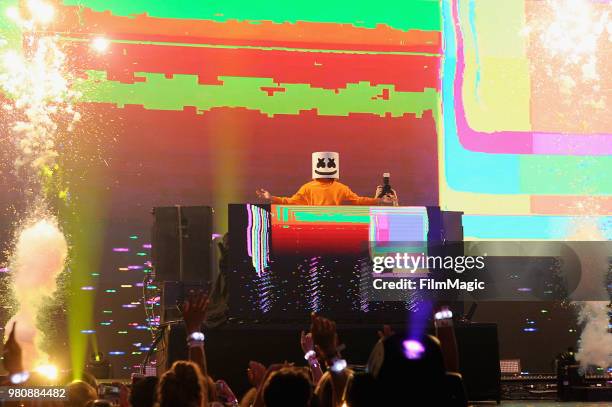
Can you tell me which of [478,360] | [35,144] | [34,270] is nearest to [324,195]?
[478,360]

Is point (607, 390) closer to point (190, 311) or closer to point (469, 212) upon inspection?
point (469, 212)

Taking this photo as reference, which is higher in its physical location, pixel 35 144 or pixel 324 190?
pixel 35 144

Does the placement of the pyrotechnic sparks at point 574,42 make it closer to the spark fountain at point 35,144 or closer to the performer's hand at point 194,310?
the spark fountain at point 35,144

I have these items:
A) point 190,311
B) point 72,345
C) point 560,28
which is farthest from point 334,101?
point 190,311

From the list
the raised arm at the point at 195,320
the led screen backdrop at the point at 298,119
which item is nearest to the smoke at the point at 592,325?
the led screen backdrop at the point at 298,119

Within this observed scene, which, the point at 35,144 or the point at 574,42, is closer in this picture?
the point at 35,144

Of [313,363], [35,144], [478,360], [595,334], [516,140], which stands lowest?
[595,334]

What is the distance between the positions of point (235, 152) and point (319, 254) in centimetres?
449

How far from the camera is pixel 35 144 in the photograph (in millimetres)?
10336

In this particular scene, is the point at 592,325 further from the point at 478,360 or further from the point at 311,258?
the point at 311,258

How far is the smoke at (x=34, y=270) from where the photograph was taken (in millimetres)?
10062

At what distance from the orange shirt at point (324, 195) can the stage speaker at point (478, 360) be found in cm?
123

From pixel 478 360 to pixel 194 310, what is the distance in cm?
338

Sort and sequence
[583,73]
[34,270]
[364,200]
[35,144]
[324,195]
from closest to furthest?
[364,200] < [324,195] < [35,144] < [34,270] < [583,73]
